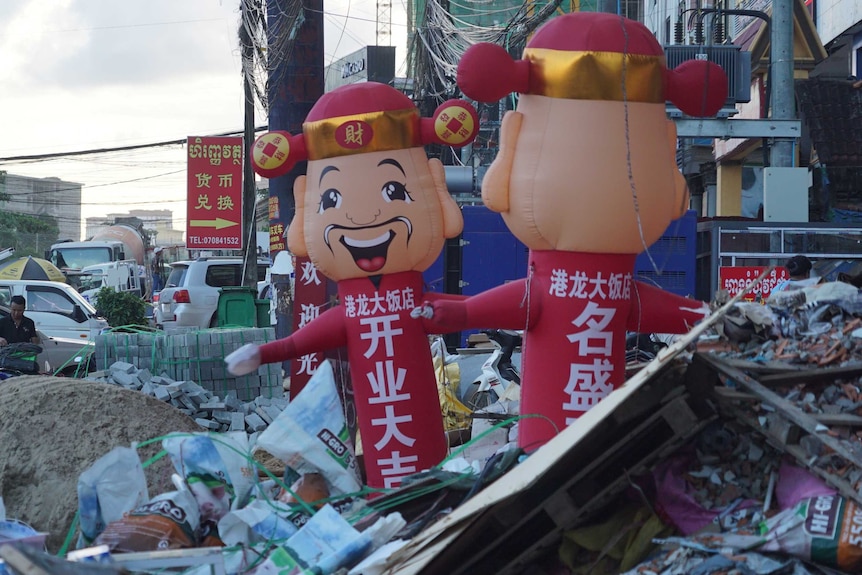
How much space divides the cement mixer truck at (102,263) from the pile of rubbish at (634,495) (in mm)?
22014

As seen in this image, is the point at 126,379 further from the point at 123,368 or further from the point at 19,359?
the point at 19,359

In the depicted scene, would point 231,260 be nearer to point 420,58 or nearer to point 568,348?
point 420,58

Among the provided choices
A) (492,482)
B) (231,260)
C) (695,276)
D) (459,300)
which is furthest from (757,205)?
(492,482)

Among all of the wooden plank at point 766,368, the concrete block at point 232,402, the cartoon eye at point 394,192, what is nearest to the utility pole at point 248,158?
the concrete block at point 232,402

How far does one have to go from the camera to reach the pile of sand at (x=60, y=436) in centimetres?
549

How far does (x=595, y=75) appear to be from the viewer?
4945 mm

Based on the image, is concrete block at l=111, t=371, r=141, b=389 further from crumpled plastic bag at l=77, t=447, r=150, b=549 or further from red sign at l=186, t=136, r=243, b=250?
red sign at l=186, t=136, r=243, b=250

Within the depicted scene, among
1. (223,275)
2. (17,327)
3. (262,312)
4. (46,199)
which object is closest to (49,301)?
(262,312)

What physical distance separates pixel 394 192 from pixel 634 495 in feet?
7.41

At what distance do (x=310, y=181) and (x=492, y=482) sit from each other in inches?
95.1

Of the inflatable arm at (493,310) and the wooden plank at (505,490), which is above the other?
the inflatable arm at (493,310)

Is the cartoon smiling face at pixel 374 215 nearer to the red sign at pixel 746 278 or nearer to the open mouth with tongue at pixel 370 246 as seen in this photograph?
the open mouth with tongue at pixel 370 246

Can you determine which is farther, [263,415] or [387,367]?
[263,415]

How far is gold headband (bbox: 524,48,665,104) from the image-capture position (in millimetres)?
4934
